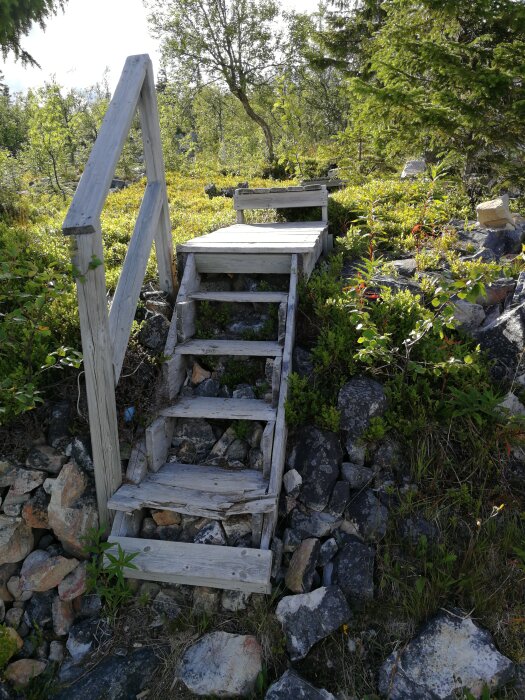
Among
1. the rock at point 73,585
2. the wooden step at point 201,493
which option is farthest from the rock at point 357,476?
the rock at point 73,585

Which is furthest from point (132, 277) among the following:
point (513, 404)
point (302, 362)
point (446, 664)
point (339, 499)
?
point (446, 664)

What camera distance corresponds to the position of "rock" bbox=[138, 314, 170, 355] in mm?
3555

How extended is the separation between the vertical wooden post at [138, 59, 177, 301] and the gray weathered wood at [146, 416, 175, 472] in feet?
3.88

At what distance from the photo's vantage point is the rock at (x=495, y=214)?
4895 millimetres

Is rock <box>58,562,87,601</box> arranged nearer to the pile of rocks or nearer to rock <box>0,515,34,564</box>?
the pile of rocks

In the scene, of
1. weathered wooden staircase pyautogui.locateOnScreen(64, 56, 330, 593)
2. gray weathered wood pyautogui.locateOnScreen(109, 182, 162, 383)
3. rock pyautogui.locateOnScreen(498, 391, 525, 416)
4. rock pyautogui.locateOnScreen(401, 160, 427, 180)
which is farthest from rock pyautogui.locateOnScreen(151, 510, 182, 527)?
rock pyautogui.locateOnScreen(401, 160, 427, 180)

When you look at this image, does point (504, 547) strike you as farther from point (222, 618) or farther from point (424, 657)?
point (222, 618)

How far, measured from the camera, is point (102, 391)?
2.75 meters

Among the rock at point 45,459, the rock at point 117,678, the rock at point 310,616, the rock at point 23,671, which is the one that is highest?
the rock at point 45,459

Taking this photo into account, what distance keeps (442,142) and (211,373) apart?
4.88 metres

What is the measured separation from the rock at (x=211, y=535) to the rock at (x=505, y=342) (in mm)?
2224

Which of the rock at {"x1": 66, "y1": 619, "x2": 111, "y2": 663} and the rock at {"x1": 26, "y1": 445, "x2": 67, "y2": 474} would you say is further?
the rock at {"x1": 26, "y1": 445, "x2": 67, "y2": 474}

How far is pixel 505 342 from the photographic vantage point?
351 cm

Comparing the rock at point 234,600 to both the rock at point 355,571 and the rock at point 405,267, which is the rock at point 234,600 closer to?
the rock at point 355,571
